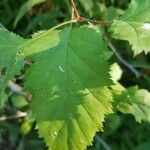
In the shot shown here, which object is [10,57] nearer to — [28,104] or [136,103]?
[136,103]

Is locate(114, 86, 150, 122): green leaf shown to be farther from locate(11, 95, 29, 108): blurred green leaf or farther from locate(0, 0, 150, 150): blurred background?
locate(11, 95, 29, 108): blurred green leaf

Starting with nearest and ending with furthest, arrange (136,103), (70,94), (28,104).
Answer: (70,94) → (136,103) → (28,104)

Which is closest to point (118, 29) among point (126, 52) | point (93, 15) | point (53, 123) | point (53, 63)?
point (53, 63)

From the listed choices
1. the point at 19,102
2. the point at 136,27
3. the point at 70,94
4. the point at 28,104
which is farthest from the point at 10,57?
the point at 19,102

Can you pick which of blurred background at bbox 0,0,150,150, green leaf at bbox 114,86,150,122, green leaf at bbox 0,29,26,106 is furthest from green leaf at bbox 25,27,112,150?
blurred background at bbox 0,0,150,150

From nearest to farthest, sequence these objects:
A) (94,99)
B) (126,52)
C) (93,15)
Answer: (94,99) < (93,15) < (126,52)

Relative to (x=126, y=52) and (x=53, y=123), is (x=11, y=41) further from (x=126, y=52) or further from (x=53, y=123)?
(x=126, y=52)
